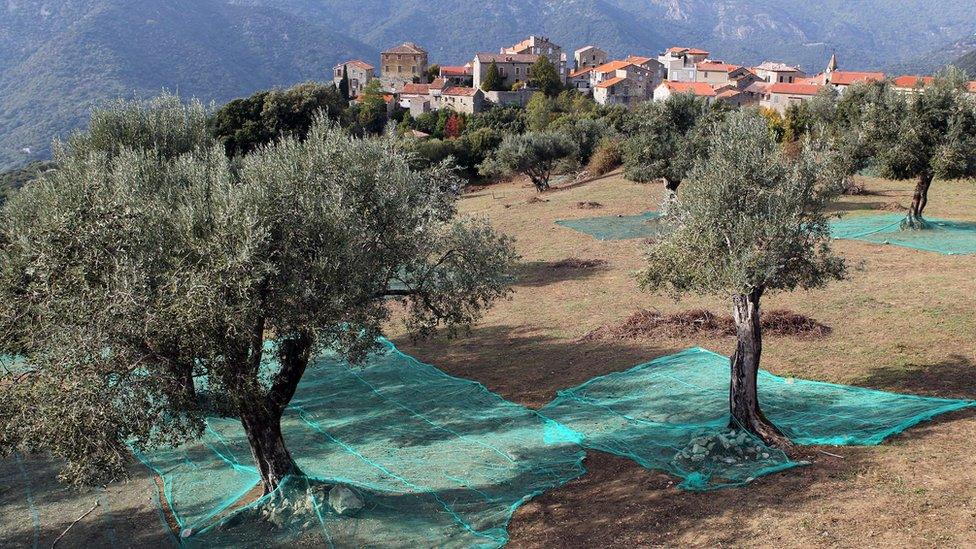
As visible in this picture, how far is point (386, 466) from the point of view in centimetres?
1355

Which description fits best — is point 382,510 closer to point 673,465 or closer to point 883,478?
point 673,465

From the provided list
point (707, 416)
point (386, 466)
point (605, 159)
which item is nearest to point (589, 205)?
point (605, 159)

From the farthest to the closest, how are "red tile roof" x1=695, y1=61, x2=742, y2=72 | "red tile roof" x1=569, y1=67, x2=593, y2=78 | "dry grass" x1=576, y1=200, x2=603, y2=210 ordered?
1. "red tile roof" x1=695, y1=61, x2=742, y2=72
2. "red tile roof" x1=569, y1=67, x2=593, y2=78
3. "dry grass" x1=576, y1=200, x2=603, y2=210

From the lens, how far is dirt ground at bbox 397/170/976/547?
10.3m

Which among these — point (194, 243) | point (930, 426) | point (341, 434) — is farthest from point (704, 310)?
point (194, 243)

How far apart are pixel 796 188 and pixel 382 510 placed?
9.15 m

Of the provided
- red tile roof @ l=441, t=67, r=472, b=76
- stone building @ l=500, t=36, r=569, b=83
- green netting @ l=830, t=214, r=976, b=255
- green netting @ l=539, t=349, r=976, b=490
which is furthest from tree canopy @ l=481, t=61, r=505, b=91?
green netting @ l=539, t=349, r=976, b=490

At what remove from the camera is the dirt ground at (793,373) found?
1031 cm

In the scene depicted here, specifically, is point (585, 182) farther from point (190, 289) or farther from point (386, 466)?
point (190, 289)

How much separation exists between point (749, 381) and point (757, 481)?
183 cm

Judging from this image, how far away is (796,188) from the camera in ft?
40.8

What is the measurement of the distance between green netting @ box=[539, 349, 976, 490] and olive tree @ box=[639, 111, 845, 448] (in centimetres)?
70

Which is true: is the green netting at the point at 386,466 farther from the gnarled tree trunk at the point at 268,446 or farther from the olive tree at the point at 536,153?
the olive tree at the point at 536,153

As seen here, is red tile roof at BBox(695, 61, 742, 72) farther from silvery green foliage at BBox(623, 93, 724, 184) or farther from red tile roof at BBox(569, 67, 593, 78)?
silvery green foliage at BBox(623, 93, 724, 184)
